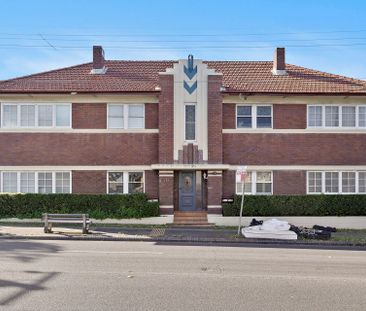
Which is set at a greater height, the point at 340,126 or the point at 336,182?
the point at 340,126

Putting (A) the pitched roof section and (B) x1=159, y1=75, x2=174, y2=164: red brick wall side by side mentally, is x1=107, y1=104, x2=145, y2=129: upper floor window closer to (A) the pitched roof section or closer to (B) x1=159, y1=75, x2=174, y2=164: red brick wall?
(A) the pitched roof section

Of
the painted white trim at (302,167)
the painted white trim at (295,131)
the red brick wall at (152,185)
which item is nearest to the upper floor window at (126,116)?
the red brick wall at (152,185)

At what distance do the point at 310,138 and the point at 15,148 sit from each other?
563 inches

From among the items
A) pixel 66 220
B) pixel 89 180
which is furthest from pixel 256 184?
pixel 66 220

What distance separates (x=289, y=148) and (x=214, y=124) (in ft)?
12.7

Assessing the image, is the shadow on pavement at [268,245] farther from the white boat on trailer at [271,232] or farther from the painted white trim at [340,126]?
the painted white trim at [340,126]

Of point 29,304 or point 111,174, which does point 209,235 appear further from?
point 29,304

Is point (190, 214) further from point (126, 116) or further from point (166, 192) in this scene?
point (126, 116)

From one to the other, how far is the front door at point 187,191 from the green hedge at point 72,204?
1.45 meters

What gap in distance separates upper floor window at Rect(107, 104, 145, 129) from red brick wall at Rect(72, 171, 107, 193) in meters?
2.44

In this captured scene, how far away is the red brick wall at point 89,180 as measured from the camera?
2425 cm

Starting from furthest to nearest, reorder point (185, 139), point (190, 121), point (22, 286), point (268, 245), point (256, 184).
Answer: point (256, 184) → point (190, 121) → point (185, 139) → point (268, 245) → point (22, 286)

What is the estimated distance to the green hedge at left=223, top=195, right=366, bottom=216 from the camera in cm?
2345

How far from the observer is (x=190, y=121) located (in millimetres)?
24141
